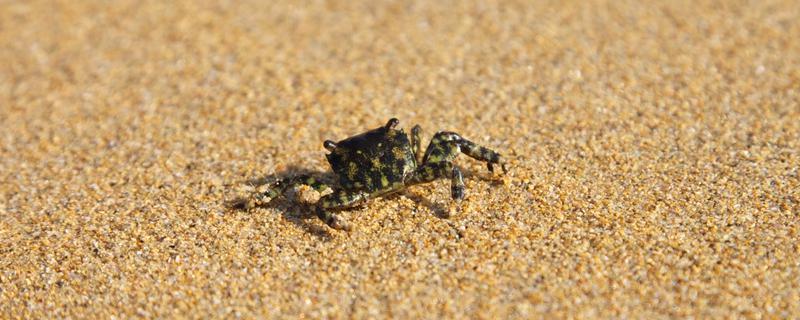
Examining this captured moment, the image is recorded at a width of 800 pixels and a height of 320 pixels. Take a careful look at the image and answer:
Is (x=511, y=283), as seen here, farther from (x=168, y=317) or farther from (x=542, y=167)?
(x=168, y=317)

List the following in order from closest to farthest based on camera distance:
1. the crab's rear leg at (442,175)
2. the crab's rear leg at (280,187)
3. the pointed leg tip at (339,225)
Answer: the pointed leg tip at (339,225) → the crab's rear leg at (442,175) → the crab's rear leg at (280,187)

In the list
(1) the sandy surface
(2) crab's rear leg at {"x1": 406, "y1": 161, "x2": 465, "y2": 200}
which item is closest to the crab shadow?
(1) the sandy surface

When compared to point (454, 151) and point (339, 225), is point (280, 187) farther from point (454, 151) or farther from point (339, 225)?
point (454, 151)

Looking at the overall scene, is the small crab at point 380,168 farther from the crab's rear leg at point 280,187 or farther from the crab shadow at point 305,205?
the crab shadow at point 305,205

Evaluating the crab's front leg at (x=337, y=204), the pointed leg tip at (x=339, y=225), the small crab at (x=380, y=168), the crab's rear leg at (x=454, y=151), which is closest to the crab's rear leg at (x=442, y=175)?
the small crab at (x=380, y=168)

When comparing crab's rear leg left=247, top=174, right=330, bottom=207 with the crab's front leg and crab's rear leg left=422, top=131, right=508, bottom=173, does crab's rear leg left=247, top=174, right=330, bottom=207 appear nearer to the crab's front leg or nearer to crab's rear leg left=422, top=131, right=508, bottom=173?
the crab's front leg

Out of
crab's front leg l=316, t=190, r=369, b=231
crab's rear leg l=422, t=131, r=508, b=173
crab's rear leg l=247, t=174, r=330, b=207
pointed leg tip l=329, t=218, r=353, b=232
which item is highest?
crab's rear leg l=422, t=131, r=508, b=173

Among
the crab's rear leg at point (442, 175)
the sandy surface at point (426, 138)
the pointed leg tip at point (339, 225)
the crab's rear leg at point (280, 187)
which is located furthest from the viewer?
the crab's rear leg at point (280, 187)
